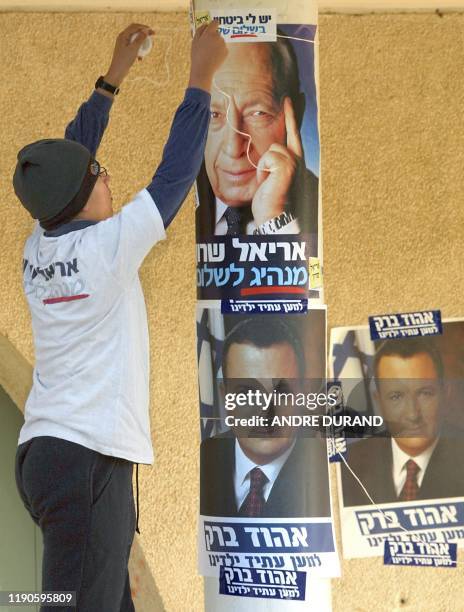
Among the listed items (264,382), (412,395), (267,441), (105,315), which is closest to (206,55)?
(105,315)

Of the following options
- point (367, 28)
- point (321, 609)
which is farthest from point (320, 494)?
point (367, 28)

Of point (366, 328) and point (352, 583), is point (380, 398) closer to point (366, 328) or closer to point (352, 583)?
point (366, 328)

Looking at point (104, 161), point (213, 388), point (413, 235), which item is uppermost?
point (104, 161)

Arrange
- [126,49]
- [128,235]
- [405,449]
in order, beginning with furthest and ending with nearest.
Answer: [405,449] < [126,49] < [128,235]

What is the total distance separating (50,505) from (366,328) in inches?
80.8

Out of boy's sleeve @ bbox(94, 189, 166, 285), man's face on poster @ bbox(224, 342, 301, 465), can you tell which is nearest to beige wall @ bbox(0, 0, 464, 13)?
man's face on poster @ bbox(224, 342, 301, 465)

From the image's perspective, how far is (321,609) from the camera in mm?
2412

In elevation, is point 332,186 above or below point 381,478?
above

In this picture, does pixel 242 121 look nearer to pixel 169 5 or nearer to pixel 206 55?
pixel 206 55

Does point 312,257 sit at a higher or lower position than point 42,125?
lower

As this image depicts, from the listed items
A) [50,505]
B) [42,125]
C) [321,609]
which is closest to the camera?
[50,505]

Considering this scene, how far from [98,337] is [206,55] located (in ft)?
2.30

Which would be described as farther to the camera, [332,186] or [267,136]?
[332,186]

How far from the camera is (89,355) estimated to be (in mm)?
2074
